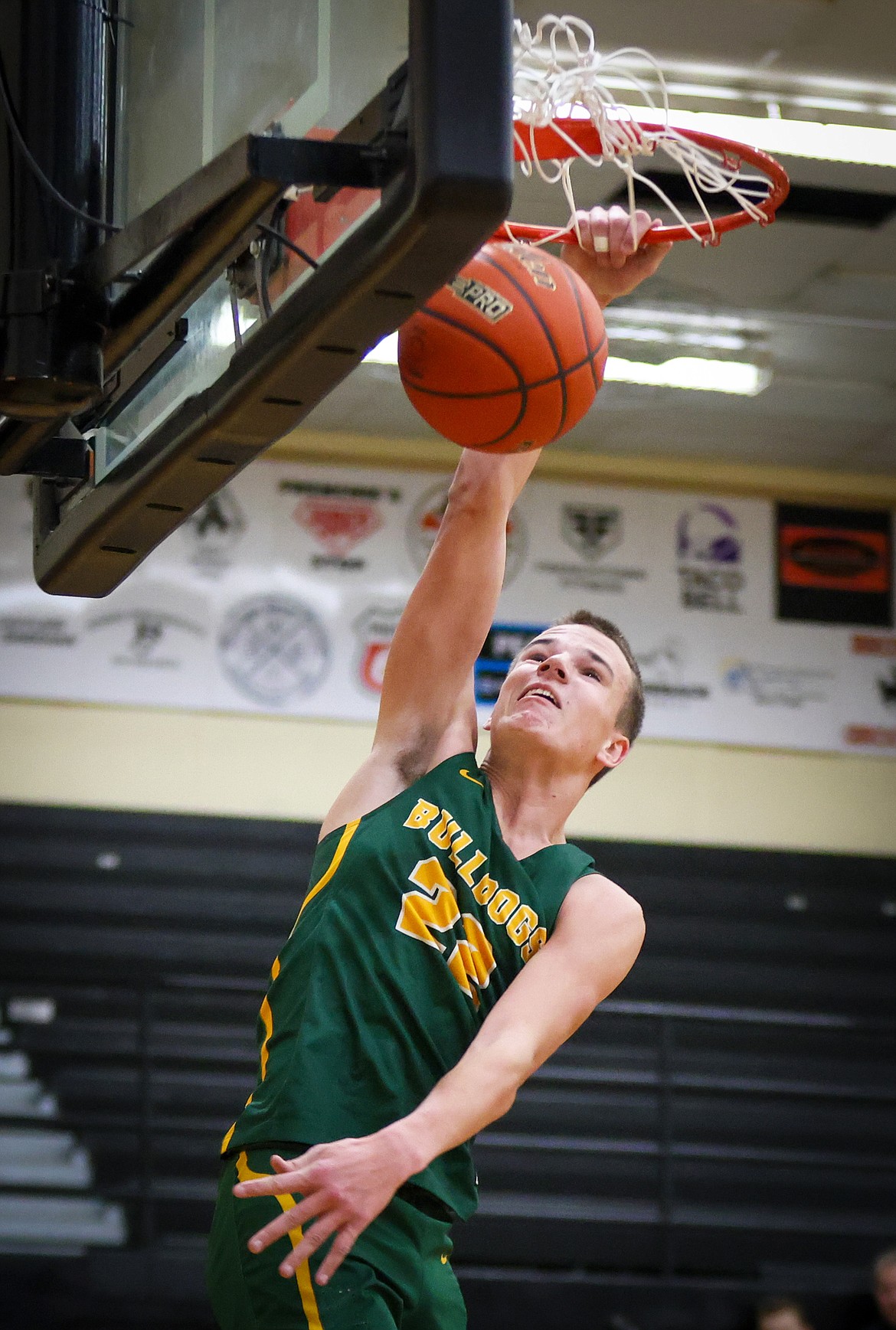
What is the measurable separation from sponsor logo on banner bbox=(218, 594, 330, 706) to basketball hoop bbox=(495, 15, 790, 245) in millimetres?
6214

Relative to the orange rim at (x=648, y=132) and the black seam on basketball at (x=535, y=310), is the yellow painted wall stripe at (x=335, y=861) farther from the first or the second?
the orange rim at (x=648, y=132)

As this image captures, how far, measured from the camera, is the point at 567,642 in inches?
144

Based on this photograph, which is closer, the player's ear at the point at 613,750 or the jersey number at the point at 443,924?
the jersey number at the point at 443,924

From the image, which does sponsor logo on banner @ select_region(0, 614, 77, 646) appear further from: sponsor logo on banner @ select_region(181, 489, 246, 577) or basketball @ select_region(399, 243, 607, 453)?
basketball @ select_region(399, 243, 607, 453)

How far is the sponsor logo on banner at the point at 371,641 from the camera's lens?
970 cm

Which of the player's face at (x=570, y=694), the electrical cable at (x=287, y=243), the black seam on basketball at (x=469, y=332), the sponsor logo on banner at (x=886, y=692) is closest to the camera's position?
the electrical cable at (x=287, y=243)

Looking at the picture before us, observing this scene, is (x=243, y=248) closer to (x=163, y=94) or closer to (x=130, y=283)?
(x=130, y=283)

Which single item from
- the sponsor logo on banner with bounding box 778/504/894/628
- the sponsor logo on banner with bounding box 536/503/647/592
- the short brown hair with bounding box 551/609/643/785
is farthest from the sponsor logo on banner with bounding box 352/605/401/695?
the short brown hair with bounding box 551/609/643/785

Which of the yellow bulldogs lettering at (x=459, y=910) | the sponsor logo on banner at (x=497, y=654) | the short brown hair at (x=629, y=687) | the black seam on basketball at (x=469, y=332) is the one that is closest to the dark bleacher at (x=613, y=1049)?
the sponsor logo on banner at (x=497, y=654)

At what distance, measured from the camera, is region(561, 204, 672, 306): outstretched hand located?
3.22 metres

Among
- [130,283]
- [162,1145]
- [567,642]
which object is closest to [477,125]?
[130,283]

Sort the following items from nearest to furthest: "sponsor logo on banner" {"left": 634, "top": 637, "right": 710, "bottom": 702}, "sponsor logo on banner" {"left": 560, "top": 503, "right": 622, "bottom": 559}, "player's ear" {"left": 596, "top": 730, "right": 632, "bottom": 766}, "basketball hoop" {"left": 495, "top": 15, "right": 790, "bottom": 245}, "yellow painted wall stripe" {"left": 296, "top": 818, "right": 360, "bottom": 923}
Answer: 1. "basketball hoop" {"left": 495, "top": 15, "right": 790, "bottom": 245}
2. "yellow painted wall stripe" {"left": 296, "top": 818, "right": 360, "bottom": 923}
3. "player's ear" {"left": 596, "top": 730, "right": 632, "bottom": 766}
4. "sponsor logo on banner" {"left": 634, "top": 637, "right": 710, "bottom": 702}
5. "sponsor logo on banner" {"left": 560, "top": 503, "right": 622, "bottom": 559}

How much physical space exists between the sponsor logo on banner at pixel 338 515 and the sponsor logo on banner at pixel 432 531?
0.57 feet

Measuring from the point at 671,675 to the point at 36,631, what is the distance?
3.73 metres
